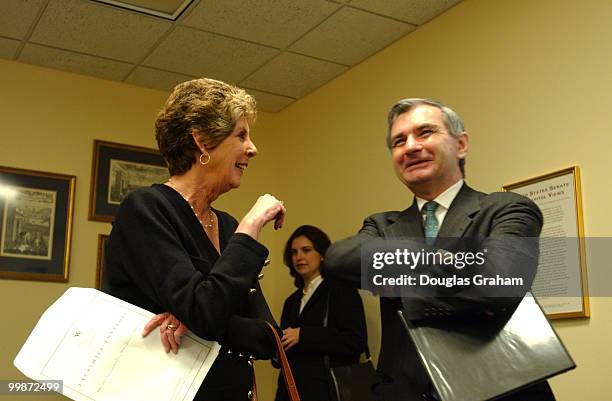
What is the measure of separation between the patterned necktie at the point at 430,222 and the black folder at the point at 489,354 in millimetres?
301

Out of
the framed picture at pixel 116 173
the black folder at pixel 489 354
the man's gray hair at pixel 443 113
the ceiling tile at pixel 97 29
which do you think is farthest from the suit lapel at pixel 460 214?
the framed picture at pixel 116 173

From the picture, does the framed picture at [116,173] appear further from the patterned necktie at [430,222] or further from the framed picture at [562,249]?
the patterned necktie at [430,222]

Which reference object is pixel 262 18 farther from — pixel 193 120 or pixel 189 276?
pixel 189 276

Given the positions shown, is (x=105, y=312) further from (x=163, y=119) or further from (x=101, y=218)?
(x=101, y=218)

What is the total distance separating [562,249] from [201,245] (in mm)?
1799

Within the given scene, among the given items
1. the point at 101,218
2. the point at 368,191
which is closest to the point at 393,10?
the point at 368,191

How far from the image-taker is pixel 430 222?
167cm

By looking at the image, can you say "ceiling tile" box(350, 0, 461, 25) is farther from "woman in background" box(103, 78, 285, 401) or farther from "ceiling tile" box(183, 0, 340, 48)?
"woman in background" box(103, 78, 285, 401)

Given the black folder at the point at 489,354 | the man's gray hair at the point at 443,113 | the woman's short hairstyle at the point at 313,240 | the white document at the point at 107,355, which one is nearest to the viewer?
the black folder at the point at 489,354

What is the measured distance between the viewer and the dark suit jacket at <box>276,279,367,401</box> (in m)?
3.57

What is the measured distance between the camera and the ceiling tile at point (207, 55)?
4.04m

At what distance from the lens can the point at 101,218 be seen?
4.40 m

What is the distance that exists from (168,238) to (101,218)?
3.14m

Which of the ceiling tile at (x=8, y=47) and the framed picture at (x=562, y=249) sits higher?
the ceiling tile at (x=8, y=47)
